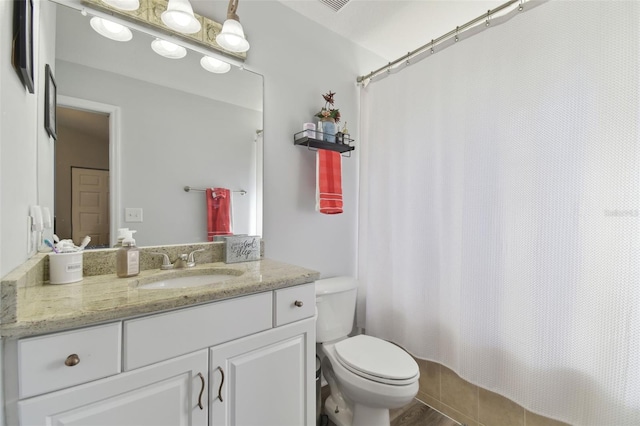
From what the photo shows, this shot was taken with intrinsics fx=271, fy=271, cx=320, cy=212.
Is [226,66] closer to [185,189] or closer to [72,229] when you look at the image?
[185,189]

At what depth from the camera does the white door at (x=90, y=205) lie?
109 centimetres

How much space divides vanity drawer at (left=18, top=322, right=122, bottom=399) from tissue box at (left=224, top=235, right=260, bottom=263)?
65 cm

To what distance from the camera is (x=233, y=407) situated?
2.98ft

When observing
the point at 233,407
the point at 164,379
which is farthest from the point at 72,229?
the point at 233,407

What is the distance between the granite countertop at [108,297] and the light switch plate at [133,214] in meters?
0.24

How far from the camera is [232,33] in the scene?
130cm

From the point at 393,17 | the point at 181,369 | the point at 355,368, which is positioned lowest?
the point at 355,368

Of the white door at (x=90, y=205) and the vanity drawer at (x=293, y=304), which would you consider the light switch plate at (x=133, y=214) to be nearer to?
the white door at (x=90, y=205)

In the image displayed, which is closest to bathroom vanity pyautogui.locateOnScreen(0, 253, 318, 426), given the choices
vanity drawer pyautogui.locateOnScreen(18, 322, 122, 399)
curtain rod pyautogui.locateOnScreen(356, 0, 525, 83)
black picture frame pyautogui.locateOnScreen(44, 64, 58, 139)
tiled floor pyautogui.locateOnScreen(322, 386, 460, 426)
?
vanity drawer pyautogui.locateOnScreen(18, 322, 122, 399)

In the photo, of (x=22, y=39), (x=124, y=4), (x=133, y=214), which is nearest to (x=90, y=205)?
(x=133, y=214)

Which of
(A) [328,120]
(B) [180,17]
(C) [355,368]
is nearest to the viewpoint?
(B) [180,17]

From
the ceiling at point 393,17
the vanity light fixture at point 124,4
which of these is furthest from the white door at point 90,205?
the ceiling at point 393,17

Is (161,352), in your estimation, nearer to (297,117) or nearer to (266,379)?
(266,379)

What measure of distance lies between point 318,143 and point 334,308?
3.34 feet
